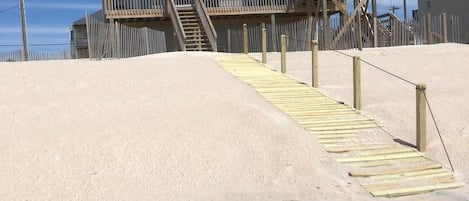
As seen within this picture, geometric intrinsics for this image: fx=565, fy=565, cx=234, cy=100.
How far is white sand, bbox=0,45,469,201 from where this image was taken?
657 cm

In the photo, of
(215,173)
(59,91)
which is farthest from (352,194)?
(59,91)

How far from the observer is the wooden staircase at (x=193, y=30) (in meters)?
24.3

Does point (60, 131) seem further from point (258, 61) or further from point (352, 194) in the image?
point (258, 61)

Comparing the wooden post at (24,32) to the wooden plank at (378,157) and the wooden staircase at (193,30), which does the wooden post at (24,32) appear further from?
the wooden plank at (378,157)

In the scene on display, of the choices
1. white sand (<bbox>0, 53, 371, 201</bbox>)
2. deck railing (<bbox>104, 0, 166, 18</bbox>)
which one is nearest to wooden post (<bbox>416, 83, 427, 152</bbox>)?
white sand (<bbox>0, 53, 371, 201</bbox>)

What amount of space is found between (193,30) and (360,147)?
17.5 m

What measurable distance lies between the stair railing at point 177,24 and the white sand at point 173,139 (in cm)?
1107

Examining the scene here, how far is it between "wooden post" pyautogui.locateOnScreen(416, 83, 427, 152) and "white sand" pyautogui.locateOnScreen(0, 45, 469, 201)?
0.71 feet

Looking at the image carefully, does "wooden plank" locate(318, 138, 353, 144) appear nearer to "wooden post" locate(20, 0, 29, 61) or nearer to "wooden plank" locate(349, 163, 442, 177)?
"wooden plank" locate(349, 163, 442, 177)

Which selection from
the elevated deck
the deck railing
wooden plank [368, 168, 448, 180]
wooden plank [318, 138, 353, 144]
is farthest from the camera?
the elevated deck

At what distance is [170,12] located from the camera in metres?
25.8

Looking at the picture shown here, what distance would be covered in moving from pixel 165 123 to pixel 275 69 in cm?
687

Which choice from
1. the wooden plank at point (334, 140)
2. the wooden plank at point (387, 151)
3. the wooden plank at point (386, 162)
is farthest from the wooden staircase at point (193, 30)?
the wooden plank at point (386, 162)

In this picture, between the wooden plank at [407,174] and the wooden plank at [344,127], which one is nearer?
the wooden plank at [407,174]
